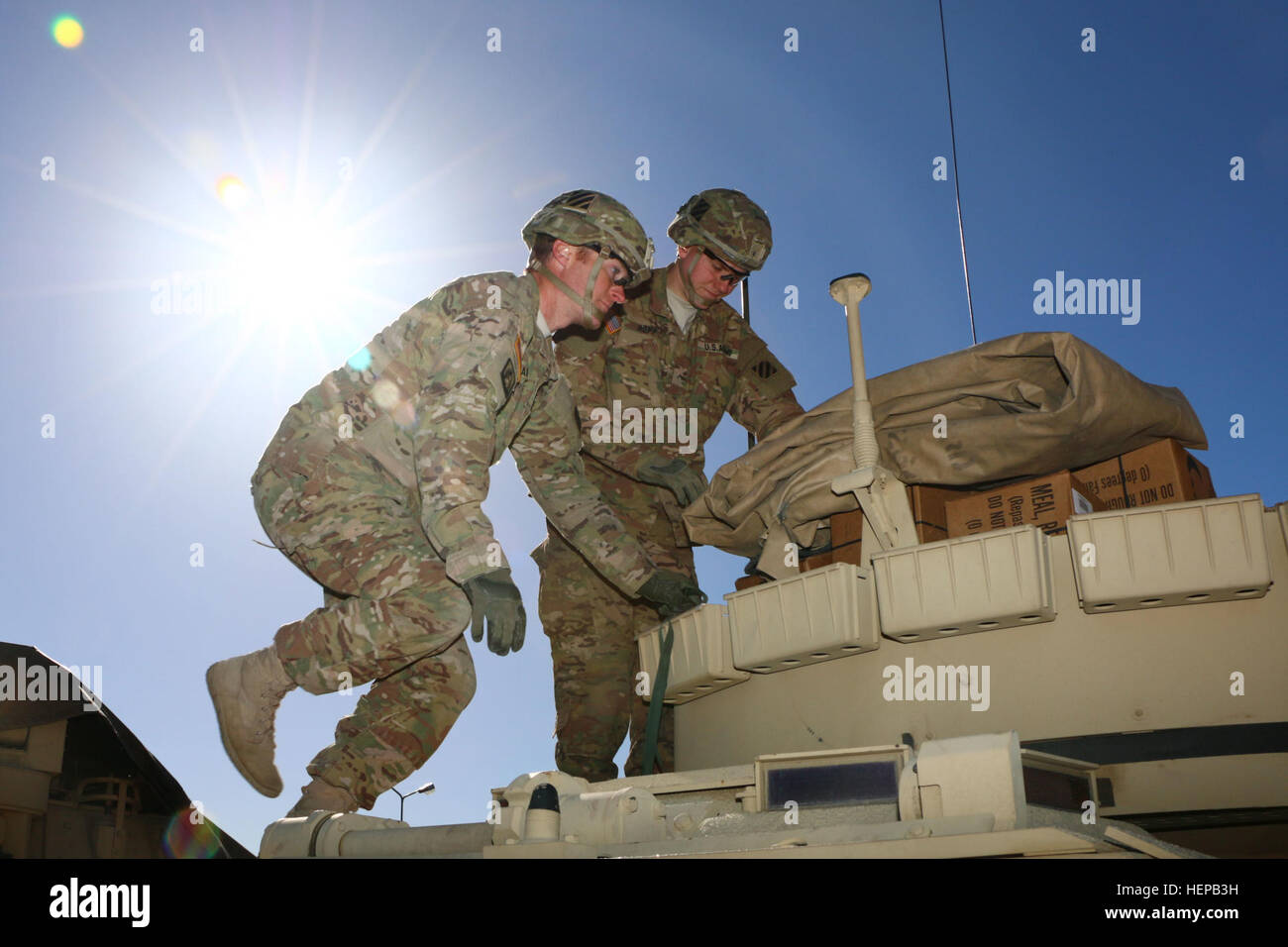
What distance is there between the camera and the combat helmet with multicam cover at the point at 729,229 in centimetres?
569

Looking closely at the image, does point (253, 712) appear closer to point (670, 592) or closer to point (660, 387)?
point (670, 592)

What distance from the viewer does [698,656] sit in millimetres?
3926

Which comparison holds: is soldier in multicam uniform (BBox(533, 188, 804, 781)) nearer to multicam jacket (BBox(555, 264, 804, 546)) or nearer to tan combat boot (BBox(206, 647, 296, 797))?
multicam jacket (BBox(555, 264, 804, 546))

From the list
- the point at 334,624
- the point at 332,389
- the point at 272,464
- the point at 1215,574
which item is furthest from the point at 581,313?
the point at 1215,574

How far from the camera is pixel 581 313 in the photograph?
4168mm

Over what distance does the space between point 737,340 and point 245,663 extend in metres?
3.46

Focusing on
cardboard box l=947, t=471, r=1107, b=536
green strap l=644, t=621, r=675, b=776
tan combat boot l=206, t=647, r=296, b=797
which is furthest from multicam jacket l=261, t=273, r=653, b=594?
cardboard box l=947, t=471, r=1107, b=536

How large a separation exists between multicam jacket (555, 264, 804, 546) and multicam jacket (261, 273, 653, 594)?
140 centimetres

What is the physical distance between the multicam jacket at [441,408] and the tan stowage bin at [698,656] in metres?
0.89

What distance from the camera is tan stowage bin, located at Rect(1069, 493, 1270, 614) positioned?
9.79 ft

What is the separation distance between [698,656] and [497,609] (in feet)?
2.98

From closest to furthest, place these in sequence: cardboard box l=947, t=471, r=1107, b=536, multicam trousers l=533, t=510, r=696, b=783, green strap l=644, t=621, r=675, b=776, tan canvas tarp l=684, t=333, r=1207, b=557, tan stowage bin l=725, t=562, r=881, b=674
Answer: tan stowage bin l=725, t=562, r=881, b=674, cardboard box l=947, t=471, r=1107, b=536, tan canvas tarp l=684, t=333, r=1207, b=557, green strap l=644, t=621, r=675, b=776, multicam trousers l=533, t=510, r=696, b=783

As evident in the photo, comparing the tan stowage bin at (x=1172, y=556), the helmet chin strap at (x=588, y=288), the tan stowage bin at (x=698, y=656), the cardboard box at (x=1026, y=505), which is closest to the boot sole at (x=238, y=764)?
the tan stowage bin at (x=698, y=656)

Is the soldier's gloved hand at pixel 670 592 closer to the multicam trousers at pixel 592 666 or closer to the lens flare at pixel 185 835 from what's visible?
the multicam trousers at pixel 592 666
